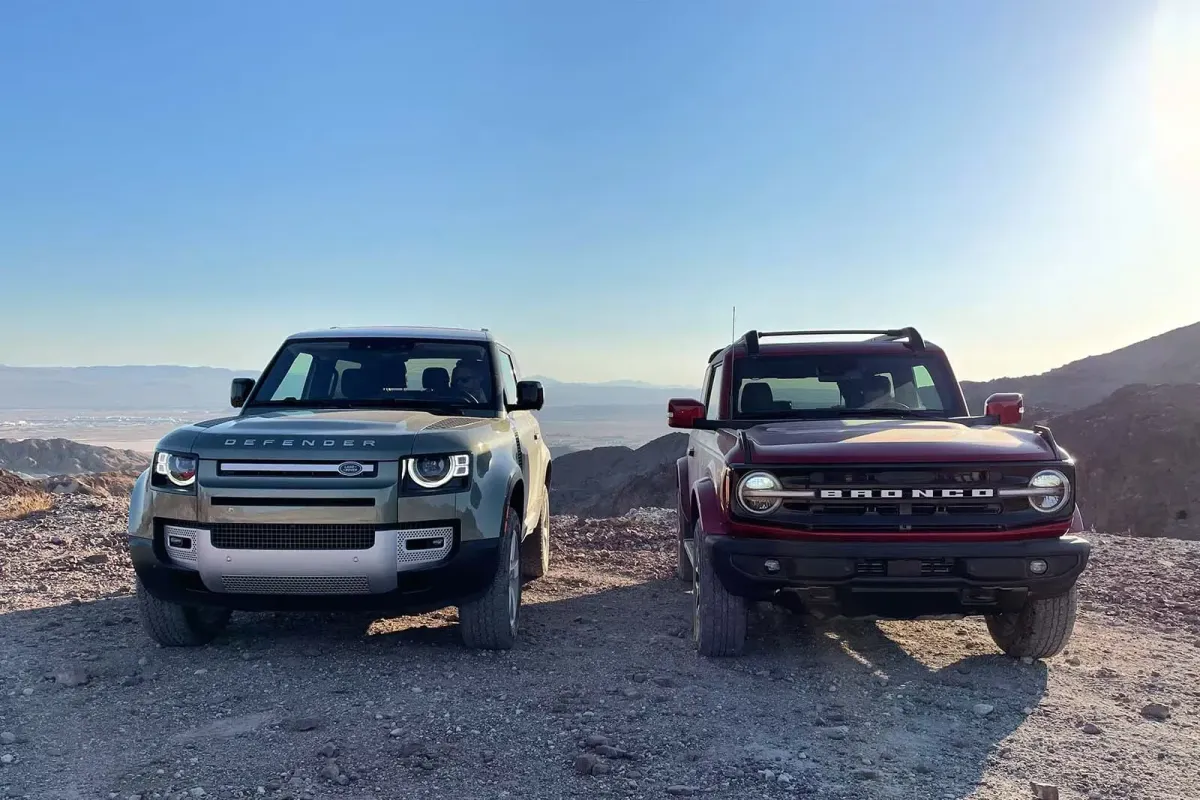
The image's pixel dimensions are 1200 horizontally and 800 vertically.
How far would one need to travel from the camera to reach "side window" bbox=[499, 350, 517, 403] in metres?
5.97

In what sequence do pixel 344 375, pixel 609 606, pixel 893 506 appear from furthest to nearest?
1. pixel 609 606
2. pixel 344 375
3. pixel 893 506

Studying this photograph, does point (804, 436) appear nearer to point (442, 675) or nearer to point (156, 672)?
point (442, 675)

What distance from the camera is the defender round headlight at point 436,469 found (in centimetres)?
429

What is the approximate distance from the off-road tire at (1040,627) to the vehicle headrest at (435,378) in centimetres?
384

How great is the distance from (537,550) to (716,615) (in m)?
2.77

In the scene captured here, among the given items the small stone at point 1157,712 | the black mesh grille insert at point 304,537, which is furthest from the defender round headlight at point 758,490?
the small stone at point 1157,712

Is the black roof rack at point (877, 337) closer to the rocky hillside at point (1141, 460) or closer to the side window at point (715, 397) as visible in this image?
the side window at point (715, 397)

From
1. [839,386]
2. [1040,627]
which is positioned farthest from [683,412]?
[1040,627]

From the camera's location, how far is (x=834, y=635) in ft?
17.9

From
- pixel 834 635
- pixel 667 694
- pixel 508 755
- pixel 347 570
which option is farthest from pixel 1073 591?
pixel 347 570

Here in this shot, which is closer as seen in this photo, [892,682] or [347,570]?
[347,570]

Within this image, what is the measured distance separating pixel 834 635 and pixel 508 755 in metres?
2.76

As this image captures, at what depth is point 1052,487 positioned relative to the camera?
13.5ft

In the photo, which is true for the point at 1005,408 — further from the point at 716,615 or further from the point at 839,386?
the point at 716,615
